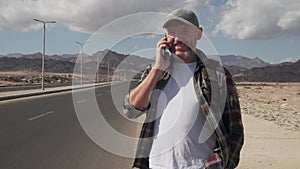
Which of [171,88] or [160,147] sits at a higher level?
[171,88]

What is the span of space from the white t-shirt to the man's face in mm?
102

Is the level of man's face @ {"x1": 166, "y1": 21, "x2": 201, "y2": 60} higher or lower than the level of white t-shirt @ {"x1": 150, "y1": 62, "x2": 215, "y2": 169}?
higher

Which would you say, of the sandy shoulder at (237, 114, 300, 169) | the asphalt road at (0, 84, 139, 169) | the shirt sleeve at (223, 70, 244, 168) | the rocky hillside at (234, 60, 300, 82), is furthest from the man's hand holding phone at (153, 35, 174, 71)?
the rocky hillside at (234, 60, 300, 82)

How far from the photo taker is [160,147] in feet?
7.79

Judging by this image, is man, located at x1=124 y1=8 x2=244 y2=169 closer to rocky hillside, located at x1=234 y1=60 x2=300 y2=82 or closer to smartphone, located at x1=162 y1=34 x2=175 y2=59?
smartphone, located at x1=162 y1=34 x2=175 y2=59

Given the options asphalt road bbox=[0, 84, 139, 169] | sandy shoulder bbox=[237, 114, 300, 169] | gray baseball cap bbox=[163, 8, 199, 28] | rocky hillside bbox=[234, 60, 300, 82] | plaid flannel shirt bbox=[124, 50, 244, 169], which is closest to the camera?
plaid flannel shirt bbox=[124, 50, 244, 169]

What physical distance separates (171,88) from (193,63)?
0.66 ft

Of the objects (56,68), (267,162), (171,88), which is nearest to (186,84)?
(171,88)

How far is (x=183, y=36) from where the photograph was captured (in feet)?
7.55

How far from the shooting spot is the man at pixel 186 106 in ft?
7.28

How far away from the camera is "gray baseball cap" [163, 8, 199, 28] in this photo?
7.66ft

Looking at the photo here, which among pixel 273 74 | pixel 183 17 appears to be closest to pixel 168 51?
pixel 183 17

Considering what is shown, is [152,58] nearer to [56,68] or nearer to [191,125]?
[191,125]

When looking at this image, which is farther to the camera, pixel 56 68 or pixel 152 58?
pixel 56 68
